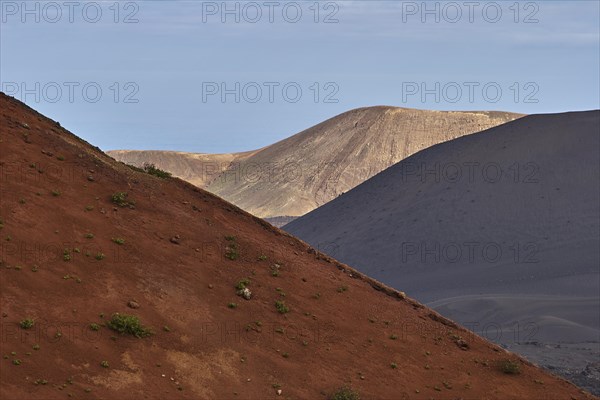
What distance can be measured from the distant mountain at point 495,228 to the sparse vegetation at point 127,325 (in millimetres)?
30936

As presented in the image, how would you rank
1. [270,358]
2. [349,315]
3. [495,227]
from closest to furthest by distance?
[270,358]
[349,315]
[495,227]

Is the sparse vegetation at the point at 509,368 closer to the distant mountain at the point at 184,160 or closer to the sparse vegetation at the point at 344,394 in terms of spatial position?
the sparse vegetation at the point at 344,394

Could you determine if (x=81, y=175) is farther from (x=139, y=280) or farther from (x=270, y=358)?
(x=270, y=358)

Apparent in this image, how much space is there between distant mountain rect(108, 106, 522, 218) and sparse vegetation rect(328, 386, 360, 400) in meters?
110

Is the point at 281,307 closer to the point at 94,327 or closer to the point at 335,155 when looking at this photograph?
the point at 94,327

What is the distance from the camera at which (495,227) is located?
6831 centimetres

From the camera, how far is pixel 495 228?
68188mm

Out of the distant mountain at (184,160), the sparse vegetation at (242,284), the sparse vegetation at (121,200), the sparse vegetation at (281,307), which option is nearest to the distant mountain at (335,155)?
the distant mountain at (184,160)

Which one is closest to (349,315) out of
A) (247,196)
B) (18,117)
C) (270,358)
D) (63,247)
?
(270,358)

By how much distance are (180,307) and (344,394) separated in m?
3.48

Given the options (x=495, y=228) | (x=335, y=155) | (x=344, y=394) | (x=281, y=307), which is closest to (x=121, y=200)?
(x=281, y=307)

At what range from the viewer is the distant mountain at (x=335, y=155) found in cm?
13725

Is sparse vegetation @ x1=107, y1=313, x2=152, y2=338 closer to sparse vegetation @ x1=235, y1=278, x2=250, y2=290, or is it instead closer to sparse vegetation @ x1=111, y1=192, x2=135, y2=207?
sparse vegetation @ x1=235, y1=278, x2=250, y2=290

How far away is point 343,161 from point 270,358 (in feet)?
405
